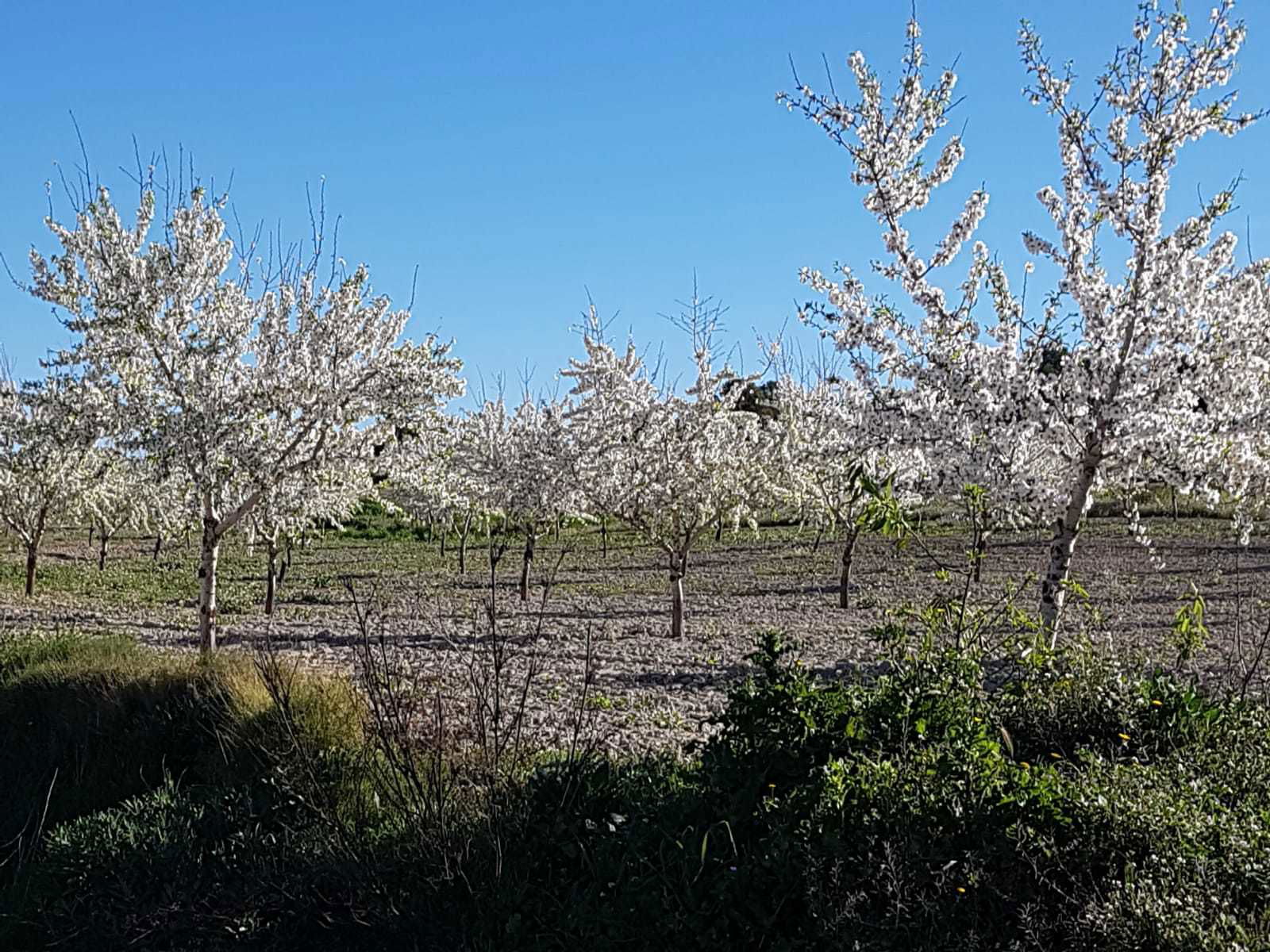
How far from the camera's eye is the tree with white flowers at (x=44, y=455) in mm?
12227

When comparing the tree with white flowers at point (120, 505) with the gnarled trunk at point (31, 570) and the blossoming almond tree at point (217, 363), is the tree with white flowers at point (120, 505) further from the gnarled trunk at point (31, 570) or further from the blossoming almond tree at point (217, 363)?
the blossoming almond tree at point (217, 363)

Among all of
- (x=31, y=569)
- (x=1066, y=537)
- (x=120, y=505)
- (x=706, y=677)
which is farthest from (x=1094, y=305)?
(x=120, y=505)

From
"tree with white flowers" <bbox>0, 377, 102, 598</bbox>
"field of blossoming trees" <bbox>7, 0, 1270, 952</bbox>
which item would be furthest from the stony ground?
"tree with white flowers" <bbox>0, 377, 102, 598</bbox>

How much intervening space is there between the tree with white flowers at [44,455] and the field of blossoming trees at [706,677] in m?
0.08

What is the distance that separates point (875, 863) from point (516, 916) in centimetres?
178

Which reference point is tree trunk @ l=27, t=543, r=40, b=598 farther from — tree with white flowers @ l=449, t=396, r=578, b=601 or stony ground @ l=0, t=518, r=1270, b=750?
tree with white flowers @ l=449, t=396, r=578, b=601

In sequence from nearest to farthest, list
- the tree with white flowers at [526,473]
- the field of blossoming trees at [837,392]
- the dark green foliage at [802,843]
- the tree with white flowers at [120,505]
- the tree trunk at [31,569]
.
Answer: the dark green foliage at [802,843], the field of blossoming trees at [837,392], the tree with white flowers at [526,473], the tree trunk at [31,569], the tree with white flowers at [120,505]

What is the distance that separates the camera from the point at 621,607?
2158 centimetres

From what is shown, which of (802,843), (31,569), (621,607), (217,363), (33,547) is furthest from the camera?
(33,547)

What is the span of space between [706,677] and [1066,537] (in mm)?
5579

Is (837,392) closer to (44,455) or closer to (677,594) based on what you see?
(677,594)

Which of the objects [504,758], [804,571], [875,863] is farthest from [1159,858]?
[804,571]

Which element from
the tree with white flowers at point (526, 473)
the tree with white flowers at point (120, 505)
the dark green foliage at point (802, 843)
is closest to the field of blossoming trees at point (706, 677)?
the dark green foliage at point (802, 843)

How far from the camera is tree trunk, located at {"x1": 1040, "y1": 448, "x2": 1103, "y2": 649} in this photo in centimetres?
800
